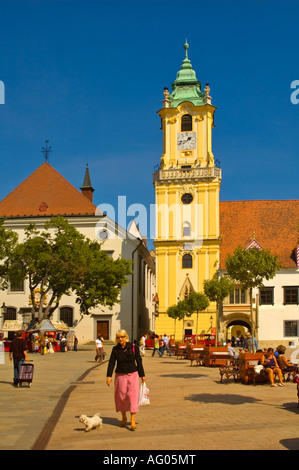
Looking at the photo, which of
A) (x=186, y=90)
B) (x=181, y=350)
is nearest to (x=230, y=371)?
(x=181, y=350)

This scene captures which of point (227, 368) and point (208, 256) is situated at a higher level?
point (208, 256)

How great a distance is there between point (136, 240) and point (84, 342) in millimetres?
10628

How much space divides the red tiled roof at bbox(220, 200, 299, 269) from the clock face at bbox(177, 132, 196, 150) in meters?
8.54

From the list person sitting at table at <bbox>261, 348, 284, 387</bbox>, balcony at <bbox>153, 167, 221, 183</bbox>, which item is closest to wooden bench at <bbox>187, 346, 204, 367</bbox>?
person sitting at table at <bbox>261, 348, 284, 387</bbox>

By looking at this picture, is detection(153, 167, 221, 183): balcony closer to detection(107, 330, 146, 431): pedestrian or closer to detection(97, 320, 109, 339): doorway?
detection(97, 320, 109, 339): doorway

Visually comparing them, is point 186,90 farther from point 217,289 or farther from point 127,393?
point 127,393

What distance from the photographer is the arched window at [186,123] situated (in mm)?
59125

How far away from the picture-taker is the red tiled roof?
5906cm

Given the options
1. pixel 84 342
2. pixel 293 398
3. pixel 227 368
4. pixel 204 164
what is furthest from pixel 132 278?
pixel 293 398

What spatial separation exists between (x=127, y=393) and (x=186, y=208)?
1866 inches

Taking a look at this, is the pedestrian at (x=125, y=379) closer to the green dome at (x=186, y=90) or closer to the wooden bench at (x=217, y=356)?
the wooden bench at (x=217, y=356)

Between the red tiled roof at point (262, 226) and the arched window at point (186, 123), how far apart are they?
31.9 ft
